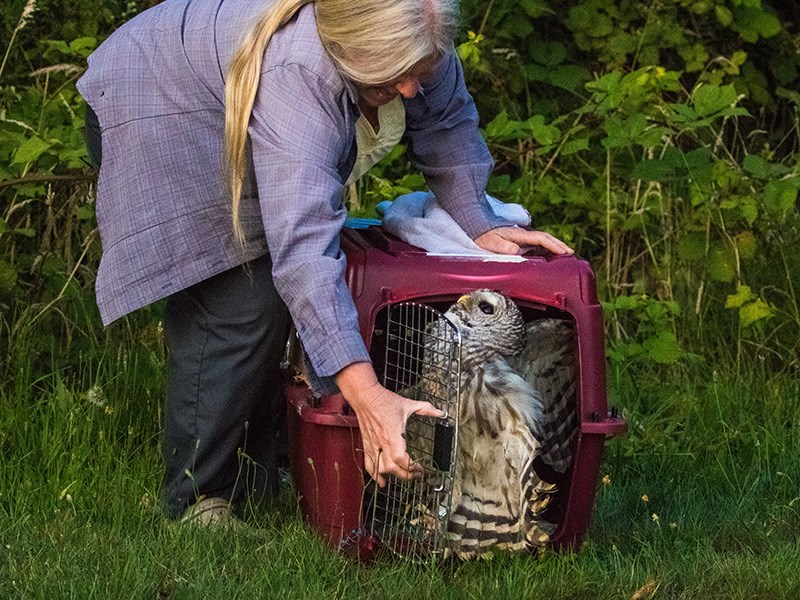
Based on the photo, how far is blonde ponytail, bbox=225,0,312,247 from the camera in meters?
2.66

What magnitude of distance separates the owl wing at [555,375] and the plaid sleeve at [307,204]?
596 millimetres

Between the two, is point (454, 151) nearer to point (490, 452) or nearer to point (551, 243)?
point (551, 243)

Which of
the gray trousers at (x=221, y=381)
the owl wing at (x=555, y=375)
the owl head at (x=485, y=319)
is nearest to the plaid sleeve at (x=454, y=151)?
the owl wing at (x=555, y=375)

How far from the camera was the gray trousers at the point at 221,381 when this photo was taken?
300cm

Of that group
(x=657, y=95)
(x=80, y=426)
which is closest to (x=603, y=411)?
(x=80, y=426)

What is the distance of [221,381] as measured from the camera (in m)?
3.08

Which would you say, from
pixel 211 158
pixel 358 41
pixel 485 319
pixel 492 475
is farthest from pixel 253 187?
pixel 492 475

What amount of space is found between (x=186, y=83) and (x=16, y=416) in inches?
47.2

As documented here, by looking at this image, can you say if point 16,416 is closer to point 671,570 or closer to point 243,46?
point 243,46

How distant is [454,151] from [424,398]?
751mm

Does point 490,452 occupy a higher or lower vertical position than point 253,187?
lower

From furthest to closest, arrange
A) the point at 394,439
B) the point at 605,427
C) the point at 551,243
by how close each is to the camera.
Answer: the point at 551,243
the point at 605,427
the point at 394,439

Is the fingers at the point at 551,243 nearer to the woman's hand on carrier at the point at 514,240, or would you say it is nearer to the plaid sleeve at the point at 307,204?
the woman's hand on carrier at the point at 514,240

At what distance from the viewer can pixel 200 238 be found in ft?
9.58
